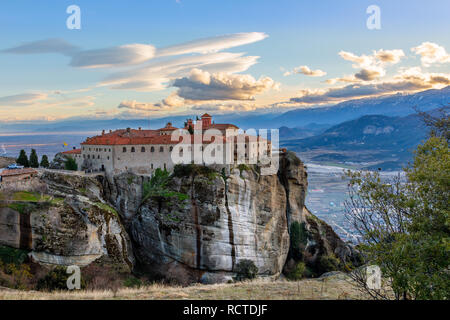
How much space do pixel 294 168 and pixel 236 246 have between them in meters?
18.8

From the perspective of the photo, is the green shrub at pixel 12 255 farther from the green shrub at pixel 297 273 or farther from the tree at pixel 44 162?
the green shrub at pixel 297 273

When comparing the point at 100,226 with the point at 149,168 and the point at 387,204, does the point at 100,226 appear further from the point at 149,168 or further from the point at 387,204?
the point at 387,204

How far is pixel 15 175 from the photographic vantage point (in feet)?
127

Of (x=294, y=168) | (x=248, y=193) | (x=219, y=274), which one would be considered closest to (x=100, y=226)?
(x=219, y=274)

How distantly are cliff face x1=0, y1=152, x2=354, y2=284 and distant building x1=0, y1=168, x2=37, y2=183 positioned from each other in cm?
194

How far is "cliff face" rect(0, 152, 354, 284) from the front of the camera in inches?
1420

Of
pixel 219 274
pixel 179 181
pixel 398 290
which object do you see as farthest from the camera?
pixel 179 181

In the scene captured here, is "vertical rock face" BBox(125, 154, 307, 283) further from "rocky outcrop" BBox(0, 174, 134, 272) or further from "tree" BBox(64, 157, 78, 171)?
"tree" BBox(64, 157, 78, 171)

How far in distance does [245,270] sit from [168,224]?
12.2m

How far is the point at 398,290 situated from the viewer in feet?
34.3

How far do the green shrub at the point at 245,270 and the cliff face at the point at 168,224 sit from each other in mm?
706

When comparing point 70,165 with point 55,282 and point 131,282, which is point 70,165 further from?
point 55,282

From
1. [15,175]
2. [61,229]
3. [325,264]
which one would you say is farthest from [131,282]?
[325,264]

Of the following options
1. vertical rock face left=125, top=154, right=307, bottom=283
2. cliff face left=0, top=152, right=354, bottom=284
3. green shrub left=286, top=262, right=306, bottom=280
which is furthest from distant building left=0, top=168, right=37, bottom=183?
green shrub left=286, top=262, right=306, bottom=280
